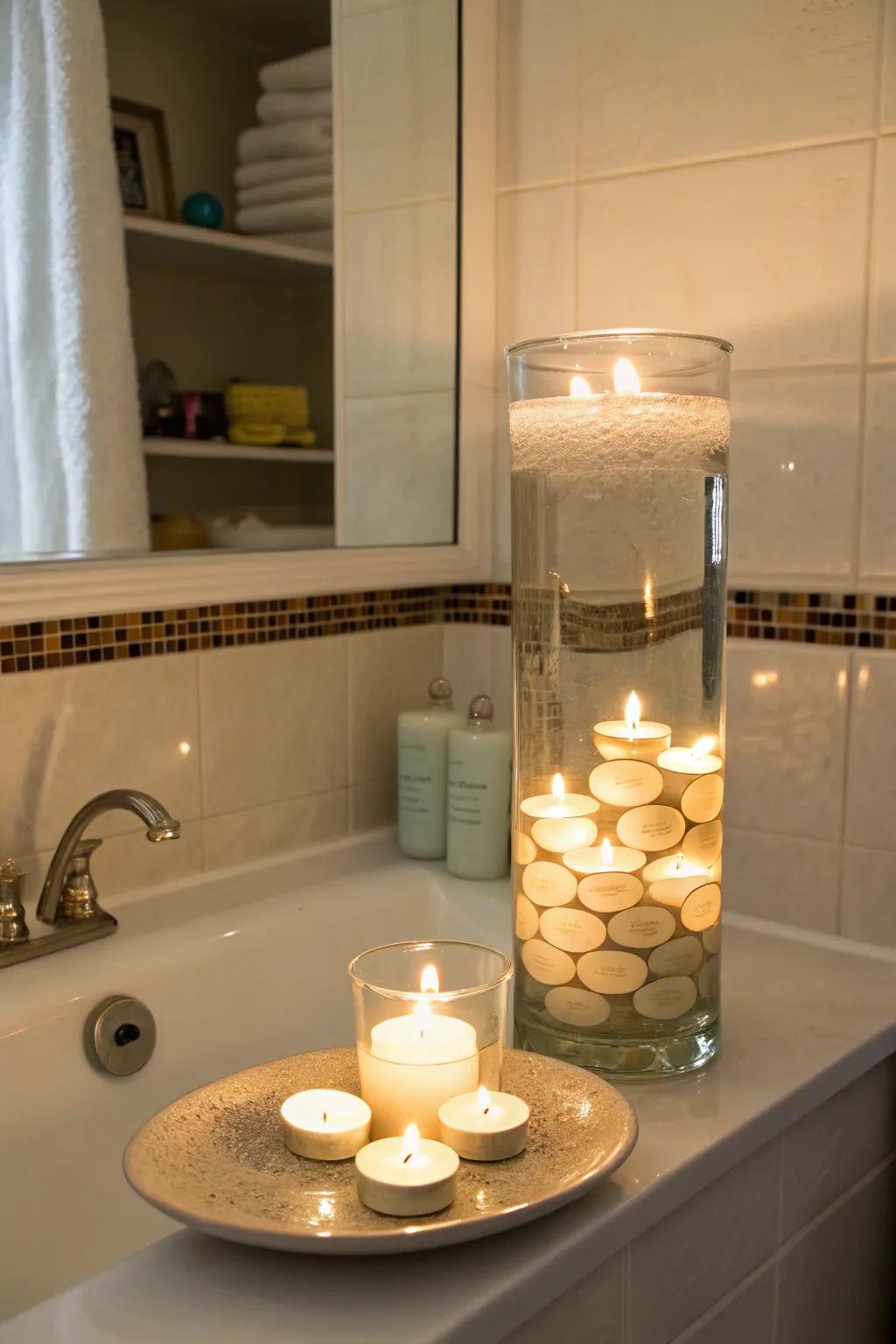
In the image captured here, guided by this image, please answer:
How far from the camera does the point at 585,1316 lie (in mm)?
764

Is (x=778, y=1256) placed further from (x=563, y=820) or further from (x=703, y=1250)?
(x=563, y=820)

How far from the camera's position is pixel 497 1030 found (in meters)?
0.82

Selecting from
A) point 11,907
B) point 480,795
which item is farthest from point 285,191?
point 11,907

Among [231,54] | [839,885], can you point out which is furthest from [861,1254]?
[231,54]

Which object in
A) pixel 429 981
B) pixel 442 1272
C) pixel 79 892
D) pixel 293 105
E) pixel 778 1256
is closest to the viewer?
pixel 442 1272

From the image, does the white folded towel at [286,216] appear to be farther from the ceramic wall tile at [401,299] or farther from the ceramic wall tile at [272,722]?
the ceramic wall tile at [272,722]

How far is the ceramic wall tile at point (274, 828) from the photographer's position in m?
1.37

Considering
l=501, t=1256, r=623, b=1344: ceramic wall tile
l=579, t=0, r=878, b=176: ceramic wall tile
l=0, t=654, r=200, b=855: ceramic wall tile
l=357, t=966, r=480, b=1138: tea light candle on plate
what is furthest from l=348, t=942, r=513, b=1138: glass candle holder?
l=579, t=0, r=878, b=176: ceramic wall tile

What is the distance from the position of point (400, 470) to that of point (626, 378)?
0.62 m

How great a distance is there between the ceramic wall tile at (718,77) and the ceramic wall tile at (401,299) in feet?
0.65

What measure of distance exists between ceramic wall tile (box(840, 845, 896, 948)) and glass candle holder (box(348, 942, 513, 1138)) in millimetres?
562

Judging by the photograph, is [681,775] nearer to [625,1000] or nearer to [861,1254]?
[625,1000]

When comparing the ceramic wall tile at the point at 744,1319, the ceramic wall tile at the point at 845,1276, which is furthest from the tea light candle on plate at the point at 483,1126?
the ceramic wall tile at the point at 845,1276

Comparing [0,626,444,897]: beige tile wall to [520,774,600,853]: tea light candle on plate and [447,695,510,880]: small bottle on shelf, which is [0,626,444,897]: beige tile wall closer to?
[447,695,510,880]: small bottle on shelf
